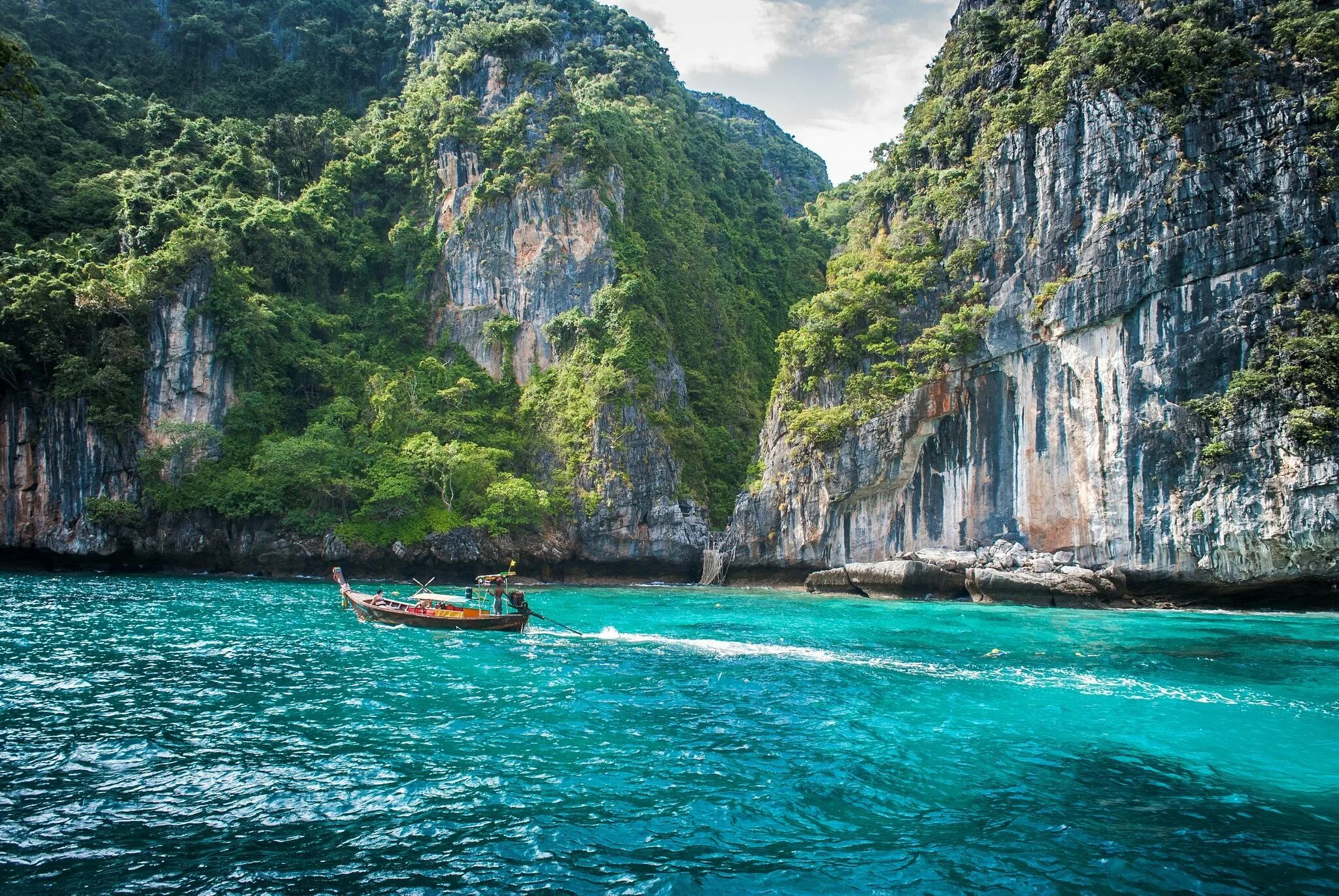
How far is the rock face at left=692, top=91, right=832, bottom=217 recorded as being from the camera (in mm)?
78500

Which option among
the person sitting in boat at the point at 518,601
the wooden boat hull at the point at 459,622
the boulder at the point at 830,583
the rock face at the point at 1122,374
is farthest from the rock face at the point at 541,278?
the wooden boat hull at the point at 459,622

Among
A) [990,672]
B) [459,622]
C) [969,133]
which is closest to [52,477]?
[459,622]

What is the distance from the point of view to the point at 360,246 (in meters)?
52.0

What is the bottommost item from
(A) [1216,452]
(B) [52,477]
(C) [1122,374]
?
(B) [52,477]

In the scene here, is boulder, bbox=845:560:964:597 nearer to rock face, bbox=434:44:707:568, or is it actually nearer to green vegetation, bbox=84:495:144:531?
rock face, bbox=434:44:707:568

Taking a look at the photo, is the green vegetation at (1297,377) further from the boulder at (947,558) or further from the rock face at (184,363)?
the rock face at (184,363)

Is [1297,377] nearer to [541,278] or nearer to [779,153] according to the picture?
[541,278]

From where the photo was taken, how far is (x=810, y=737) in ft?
38.0

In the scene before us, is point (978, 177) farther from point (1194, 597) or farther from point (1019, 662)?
point (1019, 662)

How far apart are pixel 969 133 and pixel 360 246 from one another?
37087mm

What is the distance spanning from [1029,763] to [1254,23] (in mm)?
33626

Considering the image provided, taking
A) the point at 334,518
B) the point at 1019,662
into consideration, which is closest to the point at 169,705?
the point at 1019,662

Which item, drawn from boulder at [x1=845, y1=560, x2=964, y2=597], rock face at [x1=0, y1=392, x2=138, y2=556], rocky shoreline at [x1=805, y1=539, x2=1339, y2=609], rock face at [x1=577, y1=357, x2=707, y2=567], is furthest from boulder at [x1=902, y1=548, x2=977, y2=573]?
rock face at [x1=0, y1=392, x2=138, y2=556]

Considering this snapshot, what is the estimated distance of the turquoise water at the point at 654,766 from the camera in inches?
287
